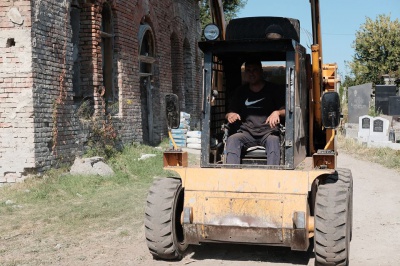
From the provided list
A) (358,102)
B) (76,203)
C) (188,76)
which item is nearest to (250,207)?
(76,203)

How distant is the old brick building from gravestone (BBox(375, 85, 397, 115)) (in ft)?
38.0

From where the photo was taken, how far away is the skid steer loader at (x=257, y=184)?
516 cm

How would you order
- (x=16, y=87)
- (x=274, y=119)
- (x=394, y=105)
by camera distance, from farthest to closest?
(x=394, y=105) < (x=16, y=87) < (x=274, y=119)

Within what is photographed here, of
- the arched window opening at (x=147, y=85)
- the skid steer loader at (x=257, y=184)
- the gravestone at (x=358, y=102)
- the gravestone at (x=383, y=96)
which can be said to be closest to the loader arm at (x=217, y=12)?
the skid steer loader at (x=257, y=184)

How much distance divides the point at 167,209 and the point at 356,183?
6.77 metres

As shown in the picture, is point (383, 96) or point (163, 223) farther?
point (383, 96)

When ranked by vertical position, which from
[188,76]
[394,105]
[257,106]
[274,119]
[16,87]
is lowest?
[274,119]

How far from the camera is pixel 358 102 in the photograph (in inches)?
989

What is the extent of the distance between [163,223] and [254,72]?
72.7 inches

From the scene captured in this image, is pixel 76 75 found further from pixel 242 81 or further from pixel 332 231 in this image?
pixel 332 231

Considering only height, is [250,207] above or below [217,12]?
below

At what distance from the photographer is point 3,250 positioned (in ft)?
20.4

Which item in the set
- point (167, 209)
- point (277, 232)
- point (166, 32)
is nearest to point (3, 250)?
point (167, 209)

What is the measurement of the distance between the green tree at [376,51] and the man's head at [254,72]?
3381 centimetres
